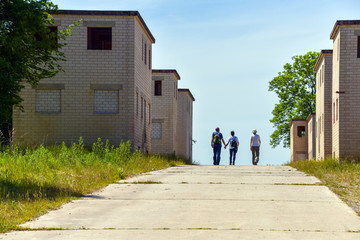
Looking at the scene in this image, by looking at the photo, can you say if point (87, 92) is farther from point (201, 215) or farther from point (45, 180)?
point (201, 215)

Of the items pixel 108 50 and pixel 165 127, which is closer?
pixel 108 50

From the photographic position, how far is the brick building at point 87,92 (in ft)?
91.6

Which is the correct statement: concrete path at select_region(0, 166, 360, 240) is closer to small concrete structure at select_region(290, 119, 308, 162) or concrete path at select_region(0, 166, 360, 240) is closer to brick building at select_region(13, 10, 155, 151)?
brick building at select_region(13, 10, 155, 151)

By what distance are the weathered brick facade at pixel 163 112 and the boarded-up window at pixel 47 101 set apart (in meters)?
18.2

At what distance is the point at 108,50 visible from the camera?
28156 millimetres

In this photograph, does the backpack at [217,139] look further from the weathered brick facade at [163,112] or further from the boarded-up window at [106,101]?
the weathered brick facade at [163,112]

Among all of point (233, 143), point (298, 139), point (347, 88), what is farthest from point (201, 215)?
point (298, 139)

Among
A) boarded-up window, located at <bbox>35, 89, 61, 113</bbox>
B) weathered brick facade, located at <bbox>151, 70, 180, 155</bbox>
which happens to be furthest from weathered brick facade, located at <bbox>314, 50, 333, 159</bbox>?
boarded-up window, located at <bbox>35, 89, 61, 113</bbox>

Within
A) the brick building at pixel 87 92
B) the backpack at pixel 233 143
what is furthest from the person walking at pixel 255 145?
the brick building at pixel 87 92

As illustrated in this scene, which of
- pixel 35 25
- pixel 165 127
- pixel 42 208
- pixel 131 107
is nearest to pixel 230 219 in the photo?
pixel 42 208

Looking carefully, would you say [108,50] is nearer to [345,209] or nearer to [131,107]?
[131,107]

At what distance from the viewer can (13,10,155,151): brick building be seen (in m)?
27.9

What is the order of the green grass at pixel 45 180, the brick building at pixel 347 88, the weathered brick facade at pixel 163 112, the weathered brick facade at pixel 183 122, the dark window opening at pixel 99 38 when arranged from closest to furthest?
the green grass at pixel 45 180 → the brick building at pixel 347 88 → the dark window opening at pixel 99 38 → the weathered brick facade at pixel 163 112 → the weathered brick facade at pixel 183 122

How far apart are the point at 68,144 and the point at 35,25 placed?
9.17 metres
